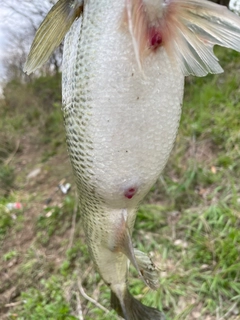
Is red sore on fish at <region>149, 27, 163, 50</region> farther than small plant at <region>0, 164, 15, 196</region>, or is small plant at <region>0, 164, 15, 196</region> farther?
small plant at <region>0, 164, 15, 196</region>

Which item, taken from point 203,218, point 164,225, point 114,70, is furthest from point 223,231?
point 114,70

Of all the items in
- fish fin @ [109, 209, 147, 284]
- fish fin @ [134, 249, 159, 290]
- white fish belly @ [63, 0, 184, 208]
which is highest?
white fish belly @ [63, 0, 184, 208]

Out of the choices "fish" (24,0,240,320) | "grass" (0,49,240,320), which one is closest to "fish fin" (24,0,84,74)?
"fish" (24,0,240,320)

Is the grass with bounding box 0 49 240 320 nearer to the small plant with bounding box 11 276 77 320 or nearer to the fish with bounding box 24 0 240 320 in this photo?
the small plant with bounding box 11 276 77 320

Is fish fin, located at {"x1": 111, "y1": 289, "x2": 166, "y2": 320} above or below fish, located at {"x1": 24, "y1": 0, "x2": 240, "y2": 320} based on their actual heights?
below

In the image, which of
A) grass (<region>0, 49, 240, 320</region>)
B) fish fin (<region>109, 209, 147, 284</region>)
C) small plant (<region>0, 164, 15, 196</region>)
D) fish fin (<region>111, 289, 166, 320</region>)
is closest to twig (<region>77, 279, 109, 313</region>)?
grass (<region>0, 49, 240, 320</region>)

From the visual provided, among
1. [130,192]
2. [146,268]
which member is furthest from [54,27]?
[146,268]

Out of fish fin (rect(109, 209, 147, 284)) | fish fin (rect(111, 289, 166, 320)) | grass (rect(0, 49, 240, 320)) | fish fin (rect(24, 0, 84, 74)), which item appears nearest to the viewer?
fish fin (rect(24, 0, 84, 74))

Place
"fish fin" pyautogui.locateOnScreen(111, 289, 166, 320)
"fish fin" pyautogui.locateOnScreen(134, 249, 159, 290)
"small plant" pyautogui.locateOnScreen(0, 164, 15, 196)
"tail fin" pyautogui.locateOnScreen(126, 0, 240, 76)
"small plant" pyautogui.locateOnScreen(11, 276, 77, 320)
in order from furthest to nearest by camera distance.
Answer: "small plant" pyautogui.locateOnScreen(0, 164, 15, 196), "small plant" pyautogui.locateOnScreen(11, 276, 77, 320), "fish fin" pyautogui.locateOnScreen(111, 289, 166, 320), "fish fin" pyautogui.locateOnScreen(134, 249, 159, 290), "tail fin" pyautogui.locateOnScreen(126, 0, 240, 76)

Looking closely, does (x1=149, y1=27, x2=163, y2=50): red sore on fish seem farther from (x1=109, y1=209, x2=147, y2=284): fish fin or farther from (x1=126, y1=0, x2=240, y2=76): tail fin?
(x1=109, y1=209, x2=147, y2=284): fish fin
